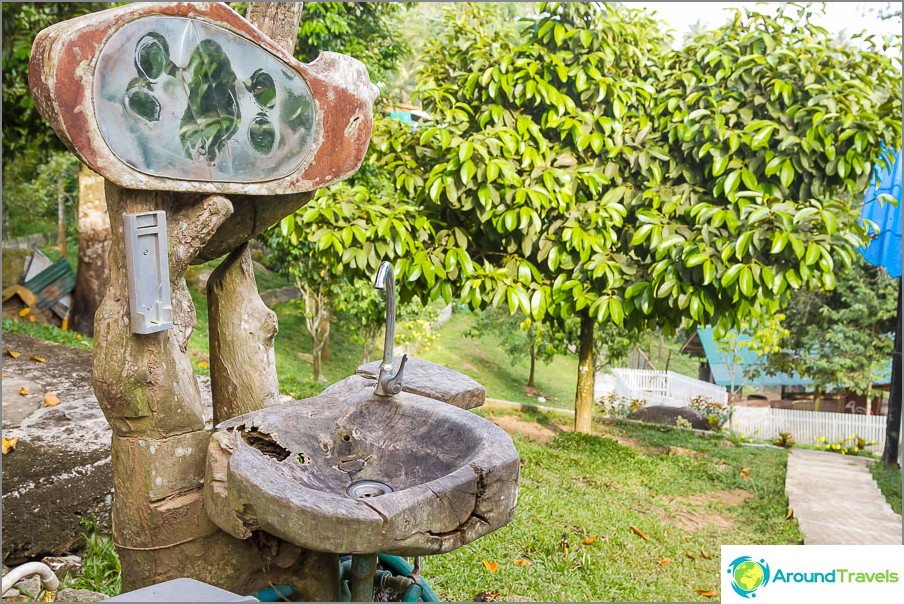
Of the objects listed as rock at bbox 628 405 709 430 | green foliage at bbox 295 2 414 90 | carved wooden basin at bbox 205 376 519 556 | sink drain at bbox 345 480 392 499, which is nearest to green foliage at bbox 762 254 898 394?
rock at bbox 628 405 709 430

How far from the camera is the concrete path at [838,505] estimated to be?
13.8 ft

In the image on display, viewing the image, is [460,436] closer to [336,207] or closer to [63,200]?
[336,207]

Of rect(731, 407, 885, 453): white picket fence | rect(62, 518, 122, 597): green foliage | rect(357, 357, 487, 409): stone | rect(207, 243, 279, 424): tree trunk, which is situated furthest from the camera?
rect(731, 407, 885, 453): white picket fence

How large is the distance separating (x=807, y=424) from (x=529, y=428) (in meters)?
3.26

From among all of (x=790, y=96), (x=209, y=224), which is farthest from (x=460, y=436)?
(x=790, y=96)

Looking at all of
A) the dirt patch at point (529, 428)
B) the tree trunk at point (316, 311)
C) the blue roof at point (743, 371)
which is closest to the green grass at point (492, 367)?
the tree trunk at point (316, 311)

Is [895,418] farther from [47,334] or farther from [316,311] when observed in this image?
[47,334]

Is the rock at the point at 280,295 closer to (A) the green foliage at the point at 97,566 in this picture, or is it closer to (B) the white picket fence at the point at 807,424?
(B) the white picket fence at the point at 807,424

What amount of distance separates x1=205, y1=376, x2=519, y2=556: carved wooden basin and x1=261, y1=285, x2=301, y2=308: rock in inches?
252

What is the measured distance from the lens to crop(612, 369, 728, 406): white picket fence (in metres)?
8.05

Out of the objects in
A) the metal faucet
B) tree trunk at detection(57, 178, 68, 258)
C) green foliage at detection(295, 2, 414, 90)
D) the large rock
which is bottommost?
the large rock

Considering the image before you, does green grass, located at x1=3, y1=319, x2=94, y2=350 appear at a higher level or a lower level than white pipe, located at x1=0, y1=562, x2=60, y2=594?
higher

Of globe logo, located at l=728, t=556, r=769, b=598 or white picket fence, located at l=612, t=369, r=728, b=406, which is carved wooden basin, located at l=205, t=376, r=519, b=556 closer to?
globe logo, located at l=728, t=556, r=769, b=598

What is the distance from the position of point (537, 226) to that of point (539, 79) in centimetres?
90
